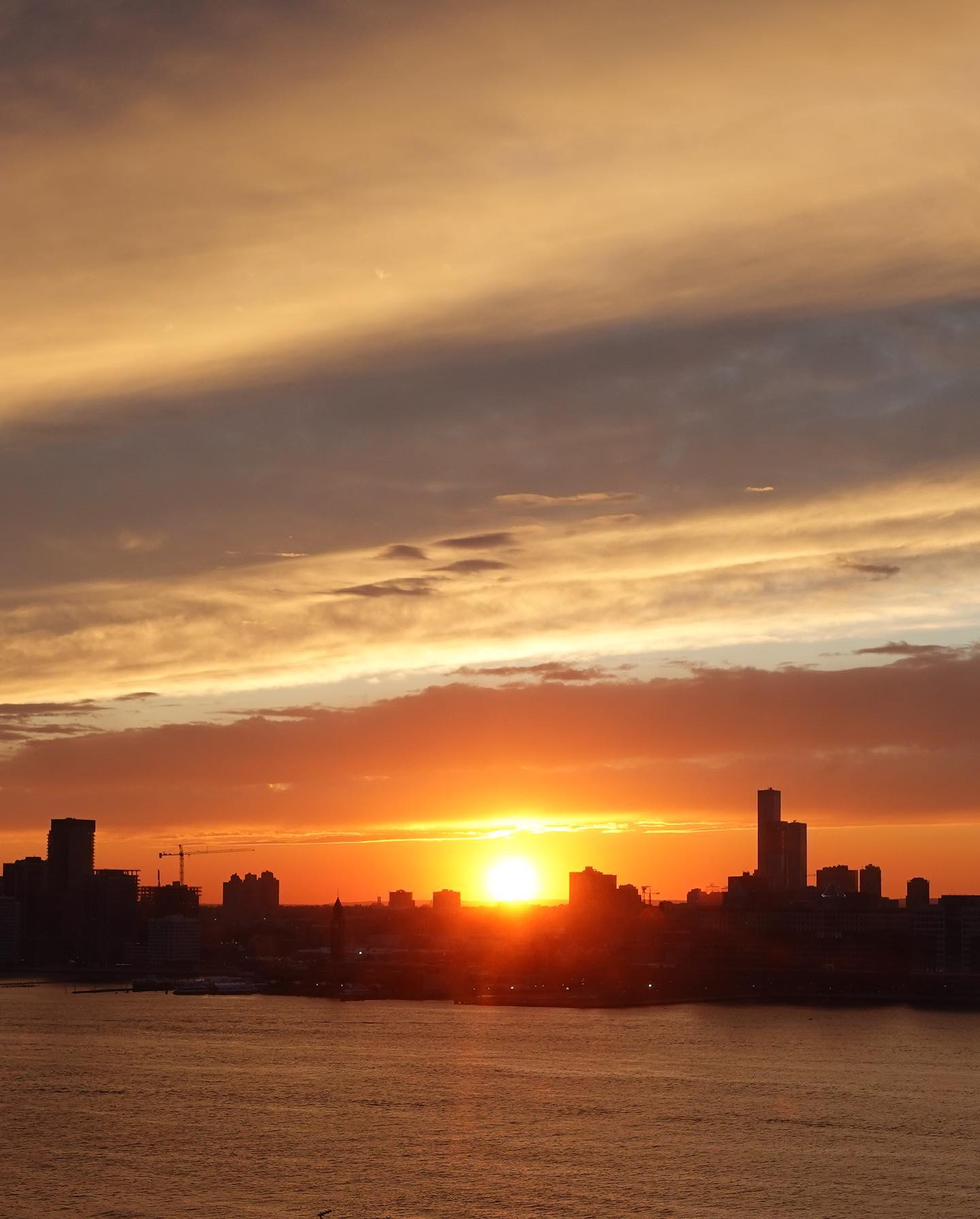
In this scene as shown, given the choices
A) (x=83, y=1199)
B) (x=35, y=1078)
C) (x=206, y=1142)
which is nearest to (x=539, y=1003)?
(x=35, y=1078)

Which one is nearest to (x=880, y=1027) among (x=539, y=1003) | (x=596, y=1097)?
(x=539, y=1003)

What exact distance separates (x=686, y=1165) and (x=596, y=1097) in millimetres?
19362

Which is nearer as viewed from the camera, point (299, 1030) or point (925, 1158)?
point (925, 1158)

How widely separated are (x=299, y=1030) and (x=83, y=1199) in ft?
222

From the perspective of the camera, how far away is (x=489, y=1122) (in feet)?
224

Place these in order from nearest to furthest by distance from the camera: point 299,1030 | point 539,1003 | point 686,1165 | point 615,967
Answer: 1. point 686,1165
2. point 299,1030
3. point 539,1003
4. point 615,967

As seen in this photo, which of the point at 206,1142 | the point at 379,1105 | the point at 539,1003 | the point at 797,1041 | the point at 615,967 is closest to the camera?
the point at 206,1142

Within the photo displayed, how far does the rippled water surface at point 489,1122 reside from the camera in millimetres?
52281

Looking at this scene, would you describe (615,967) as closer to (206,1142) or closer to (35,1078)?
(35,1078)

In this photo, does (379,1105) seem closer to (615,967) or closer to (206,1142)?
(206,1142)

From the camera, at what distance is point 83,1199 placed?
52.7 meters

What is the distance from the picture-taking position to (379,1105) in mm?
74000

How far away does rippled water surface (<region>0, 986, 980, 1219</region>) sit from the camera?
52.3m

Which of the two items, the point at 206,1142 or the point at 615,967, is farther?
the point at 615,967
